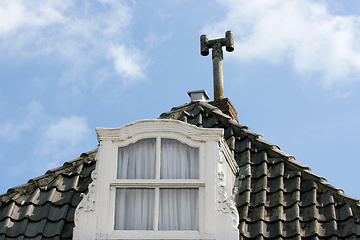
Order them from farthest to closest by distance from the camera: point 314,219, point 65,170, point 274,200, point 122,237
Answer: point 65,170 < point 274,200 < point 314,219 < point 122,237

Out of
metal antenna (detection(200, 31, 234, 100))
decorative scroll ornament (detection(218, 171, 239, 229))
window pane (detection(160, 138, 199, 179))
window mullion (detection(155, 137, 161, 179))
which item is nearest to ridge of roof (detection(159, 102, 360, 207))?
metal antenna (detection(200, 31, 234, 100))

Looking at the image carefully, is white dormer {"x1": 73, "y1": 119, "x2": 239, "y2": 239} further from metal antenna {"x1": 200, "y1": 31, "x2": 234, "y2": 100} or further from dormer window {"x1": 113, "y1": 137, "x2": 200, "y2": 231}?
metal antenna {"x1": 200, "y1": 31, "x2": 234, "y2": 100}

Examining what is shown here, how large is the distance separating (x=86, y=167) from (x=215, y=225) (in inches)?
110

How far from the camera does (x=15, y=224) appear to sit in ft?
23.6

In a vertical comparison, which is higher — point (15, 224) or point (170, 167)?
point (170, 167)

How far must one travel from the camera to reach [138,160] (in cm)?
699

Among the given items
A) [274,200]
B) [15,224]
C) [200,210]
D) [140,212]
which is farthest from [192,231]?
[15,224]

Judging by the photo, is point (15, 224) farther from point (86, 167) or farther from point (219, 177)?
point (219, 177)

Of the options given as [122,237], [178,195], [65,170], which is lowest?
[122,237]

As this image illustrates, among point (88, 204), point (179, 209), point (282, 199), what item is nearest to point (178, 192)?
point (179, 209)

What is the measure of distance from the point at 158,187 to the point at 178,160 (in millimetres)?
472

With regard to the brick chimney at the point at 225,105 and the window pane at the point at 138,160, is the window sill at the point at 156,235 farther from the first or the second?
the brick chimney at the point at 225,105

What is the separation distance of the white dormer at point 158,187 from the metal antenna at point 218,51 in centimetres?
416

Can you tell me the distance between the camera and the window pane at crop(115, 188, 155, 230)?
661 cm
